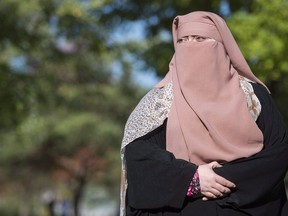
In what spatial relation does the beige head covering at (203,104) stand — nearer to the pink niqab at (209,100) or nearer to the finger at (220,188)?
the pink niqab at (209,100)

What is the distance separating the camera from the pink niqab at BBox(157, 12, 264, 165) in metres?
3.15

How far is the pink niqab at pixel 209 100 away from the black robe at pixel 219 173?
6 cm

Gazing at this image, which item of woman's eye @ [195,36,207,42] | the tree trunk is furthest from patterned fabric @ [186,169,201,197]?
the tree trunk

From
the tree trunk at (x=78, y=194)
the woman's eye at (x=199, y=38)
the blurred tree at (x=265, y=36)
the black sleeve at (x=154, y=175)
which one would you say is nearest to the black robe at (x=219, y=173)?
the black sleeve at (x=154, y=175)

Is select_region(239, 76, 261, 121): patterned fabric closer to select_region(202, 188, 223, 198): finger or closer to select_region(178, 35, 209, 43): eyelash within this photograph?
select_region(178, 35, 209, 43): eyelash

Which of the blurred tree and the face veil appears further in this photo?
the blurred tree

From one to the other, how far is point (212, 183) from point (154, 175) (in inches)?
10.7

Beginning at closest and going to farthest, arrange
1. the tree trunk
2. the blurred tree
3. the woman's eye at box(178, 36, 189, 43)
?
the woman's eye at box(178, 36, 189, 43) < the blurred tree < the tree trunk

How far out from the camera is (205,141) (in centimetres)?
316

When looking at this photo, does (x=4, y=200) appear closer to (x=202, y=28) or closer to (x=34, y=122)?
(x=34, y=122)

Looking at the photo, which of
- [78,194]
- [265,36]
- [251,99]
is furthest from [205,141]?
[78,194]

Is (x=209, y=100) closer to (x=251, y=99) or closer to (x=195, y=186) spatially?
(x=251, y=99)

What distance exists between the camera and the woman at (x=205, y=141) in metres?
3.13

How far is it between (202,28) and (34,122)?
1875 centimetres
